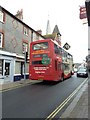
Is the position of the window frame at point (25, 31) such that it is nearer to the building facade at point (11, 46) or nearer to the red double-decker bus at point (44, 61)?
the building facade at point (11, 46)

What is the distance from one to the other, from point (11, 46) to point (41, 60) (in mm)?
5531

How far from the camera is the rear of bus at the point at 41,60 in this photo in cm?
2202

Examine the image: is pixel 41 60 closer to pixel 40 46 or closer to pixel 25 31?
pixel 40 46

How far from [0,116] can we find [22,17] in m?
26.9

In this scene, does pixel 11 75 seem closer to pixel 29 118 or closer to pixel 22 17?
pixel 22 17

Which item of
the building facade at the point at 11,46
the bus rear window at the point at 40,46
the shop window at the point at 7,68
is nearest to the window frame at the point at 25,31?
the building facade at the point at 11,46

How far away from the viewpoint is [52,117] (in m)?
8.35

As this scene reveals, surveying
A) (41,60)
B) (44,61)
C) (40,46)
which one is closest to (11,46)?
(40,46)

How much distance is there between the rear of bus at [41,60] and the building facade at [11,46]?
3.26m

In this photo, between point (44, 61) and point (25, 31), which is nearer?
point (44, 61)

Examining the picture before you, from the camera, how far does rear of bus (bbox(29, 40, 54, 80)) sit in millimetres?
22016

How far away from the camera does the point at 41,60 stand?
22344 millimetres

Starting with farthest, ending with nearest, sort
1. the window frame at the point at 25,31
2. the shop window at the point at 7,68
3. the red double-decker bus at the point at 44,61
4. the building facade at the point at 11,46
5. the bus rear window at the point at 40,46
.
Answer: the window frame at the point at 25,31 < the shop window at the point at 7,68 < the building facade at the point at 11,46 < the bus rear window at the point at 40,46 < the red double-decker bus at the point at 44,61

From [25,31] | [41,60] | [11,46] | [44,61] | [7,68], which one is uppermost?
[25,31]
